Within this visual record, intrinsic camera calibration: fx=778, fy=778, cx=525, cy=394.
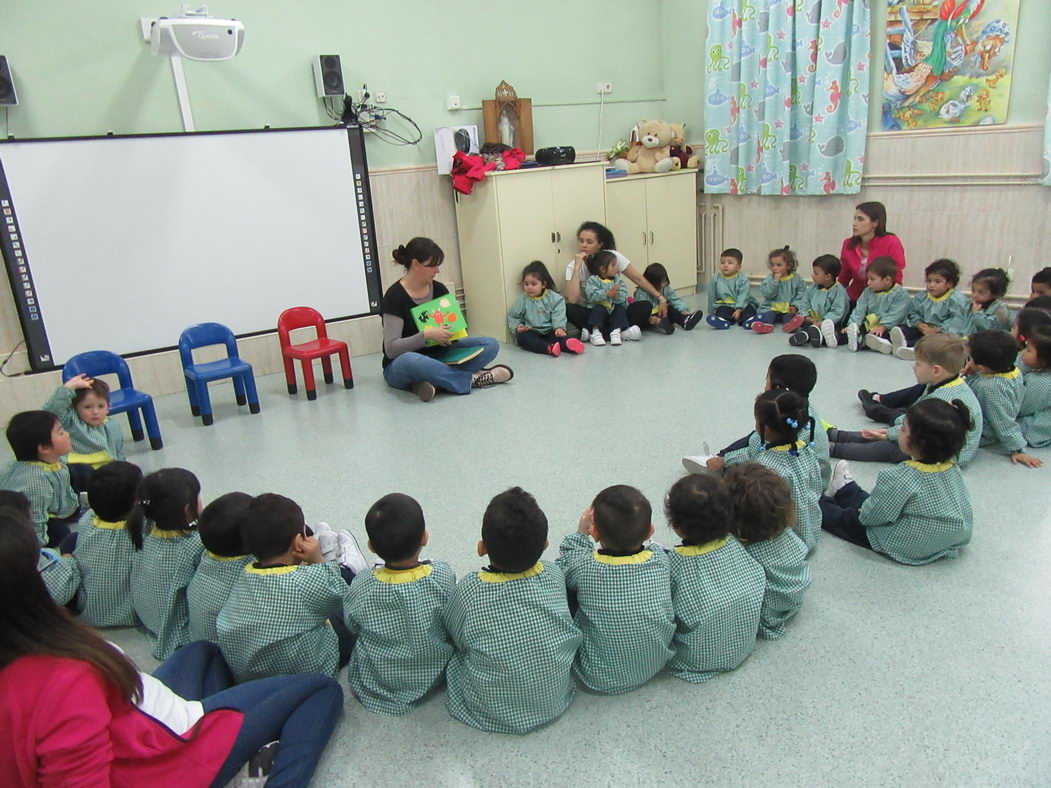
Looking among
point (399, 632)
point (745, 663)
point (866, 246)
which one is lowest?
point (745, 663)

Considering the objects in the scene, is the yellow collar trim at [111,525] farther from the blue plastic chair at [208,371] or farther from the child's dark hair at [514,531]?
the blue plastic chair at [208,371]

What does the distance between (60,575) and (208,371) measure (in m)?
1.83

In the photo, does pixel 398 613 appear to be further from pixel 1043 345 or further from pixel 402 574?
pixel 1043 345

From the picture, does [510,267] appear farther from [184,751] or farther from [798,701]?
[184,751]

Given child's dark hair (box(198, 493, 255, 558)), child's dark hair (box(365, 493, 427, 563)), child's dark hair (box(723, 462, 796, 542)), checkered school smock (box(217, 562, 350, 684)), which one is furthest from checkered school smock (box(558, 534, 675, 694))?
child's dark hair (box(198, 493, 255, 558))

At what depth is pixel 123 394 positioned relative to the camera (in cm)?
351

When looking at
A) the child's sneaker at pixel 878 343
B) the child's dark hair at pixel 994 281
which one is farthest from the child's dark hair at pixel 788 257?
the child's dark hair at pixel 994 281

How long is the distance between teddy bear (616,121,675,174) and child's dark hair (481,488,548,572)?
440 cm

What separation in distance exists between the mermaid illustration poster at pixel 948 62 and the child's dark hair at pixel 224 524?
15.0ft

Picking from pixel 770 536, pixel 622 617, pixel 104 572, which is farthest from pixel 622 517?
pixel 104 572

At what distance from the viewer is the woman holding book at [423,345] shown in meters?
4.02

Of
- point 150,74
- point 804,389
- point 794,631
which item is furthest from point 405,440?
point 150,74

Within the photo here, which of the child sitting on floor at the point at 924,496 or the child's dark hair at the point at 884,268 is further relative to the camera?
the child's dark hair at the point at 884,268

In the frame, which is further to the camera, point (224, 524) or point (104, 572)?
point (104, 572)
